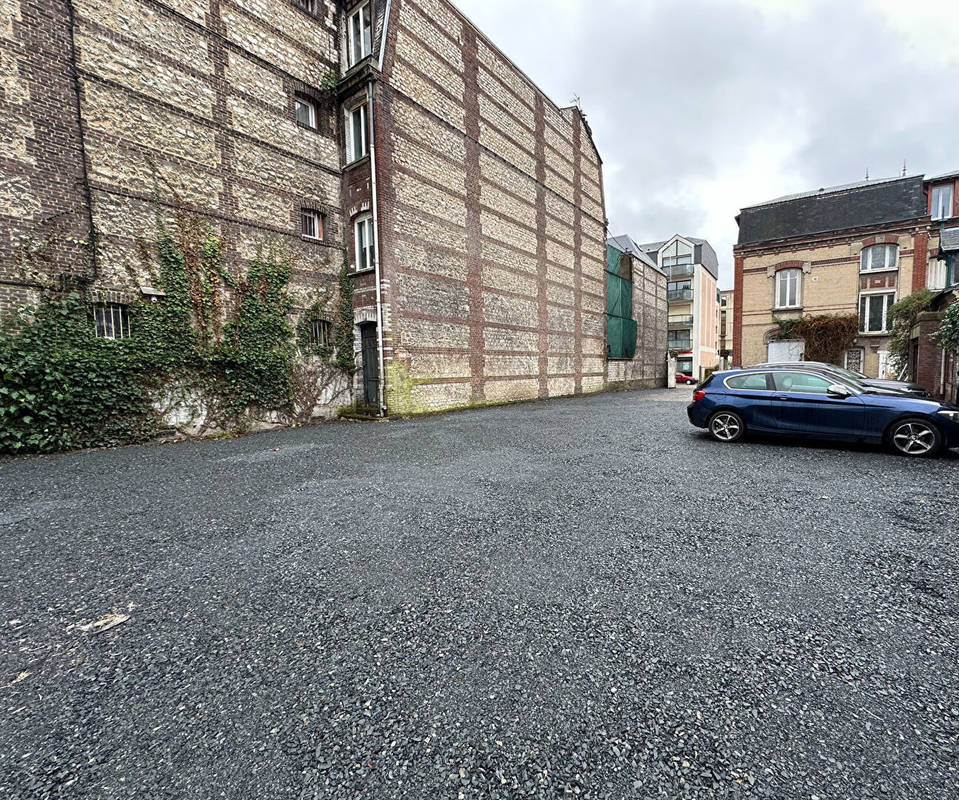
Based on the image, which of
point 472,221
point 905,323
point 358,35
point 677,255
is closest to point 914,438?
point 905,323

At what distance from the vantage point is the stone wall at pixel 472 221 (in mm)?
12320

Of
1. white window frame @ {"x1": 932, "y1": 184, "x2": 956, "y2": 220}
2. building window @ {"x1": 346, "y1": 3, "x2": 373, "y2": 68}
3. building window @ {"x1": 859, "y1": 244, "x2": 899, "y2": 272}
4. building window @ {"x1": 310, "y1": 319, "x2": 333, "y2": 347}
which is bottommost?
building window @ {"x1": 310, "y1": 319, "x2": 333, "y2": 347}

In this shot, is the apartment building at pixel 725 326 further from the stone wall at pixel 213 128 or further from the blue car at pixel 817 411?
the stone wall at pixel 213 128

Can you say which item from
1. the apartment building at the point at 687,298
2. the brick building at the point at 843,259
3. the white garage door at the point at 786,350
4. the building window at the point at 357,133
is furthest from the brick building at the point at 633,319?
the building window at the point at 357,133

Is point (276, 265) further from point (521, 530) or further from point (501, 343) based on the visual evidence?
point (521, 530)

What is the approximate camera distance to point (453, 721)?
1.78m

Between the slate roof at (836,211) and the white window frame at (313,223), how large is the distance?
74.9 feet

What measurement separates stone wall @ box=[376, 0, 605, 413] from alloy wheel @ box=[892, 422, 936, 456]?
34.1 feet

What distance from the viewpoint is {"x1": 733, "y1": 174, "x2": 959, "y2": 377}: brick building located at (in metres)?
20.4

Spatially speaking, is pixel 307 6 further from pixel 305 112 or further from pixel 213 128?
pixel 213 128

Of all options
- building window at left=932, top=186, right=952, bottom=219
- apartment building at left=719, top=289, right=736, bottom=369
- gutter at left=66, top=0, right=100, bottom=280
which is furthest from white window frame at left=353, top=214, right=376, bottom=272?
apartment building at left=719, top=289, right=736, bottom=369

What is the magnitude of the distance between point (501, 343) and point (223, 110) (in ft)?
33.6

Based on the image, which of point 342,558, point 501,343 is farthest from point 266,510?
point 501,343

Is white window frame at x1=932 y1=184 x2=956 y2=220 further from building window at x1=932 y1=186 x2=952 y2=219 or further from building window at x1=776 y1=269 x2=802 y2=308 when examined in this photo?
building window at x1=776 y1=269 x2=802 y2=308
